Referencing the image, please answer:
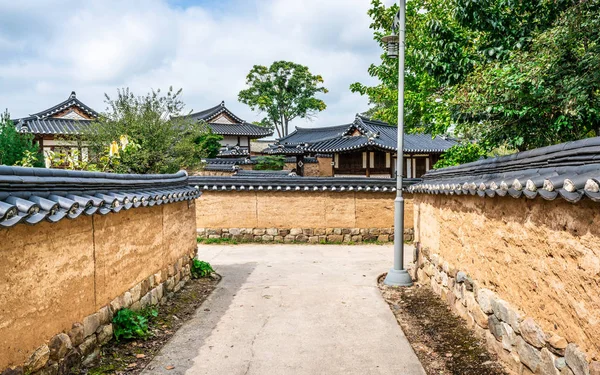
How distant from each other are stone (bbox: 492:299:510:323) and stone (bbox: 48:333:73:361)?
4068mm

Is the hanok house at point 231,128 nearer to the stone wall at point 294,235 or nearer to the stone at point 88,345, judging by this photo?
the stone wall at point 294,235

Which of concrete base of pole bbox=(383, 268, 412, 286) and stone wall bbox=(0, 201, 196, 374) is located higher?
stone wall bbox=(0, 201, 196, 374)

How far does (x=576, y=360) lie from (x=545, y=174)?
1279mm

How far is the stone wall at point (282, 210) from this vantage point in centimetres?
1372

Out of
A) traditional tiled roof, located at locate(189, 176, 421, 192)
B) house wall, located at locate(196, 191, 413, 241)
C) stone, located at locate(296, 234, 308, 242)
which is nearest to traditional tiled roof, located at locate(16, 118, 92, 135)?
traditional tiled roof, located at locate(189, 176, 421, 192)

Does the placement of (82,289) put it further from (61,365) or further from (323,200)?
(323,200)

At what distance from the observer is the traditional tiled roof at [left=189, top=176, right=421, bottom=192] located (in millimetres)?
13547

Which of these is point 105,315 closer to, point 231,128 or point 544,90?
point 544,90

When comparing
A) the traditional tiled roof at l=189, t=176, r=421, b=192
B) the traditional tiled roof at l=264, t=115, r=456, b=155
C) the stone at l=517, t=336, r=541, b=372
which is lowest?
the stone at l=517, t=336, r=541, b=372

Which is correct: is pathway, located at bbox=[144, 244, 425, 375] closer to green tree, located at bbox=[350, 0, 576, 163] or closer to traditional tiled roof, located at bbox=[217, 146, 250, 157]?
green tree, located at bbox=[350, 0, 576, 163]

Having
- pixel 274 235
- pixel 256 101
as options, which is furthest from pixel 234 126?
pixel 274 235

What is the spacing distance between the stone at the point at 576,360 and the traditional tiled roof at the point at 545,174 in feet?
3.48

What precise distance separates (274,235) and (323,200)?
1.93 m

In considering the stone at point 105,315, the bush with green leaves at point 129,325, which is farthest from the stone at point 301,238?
the stone at point 105,315
